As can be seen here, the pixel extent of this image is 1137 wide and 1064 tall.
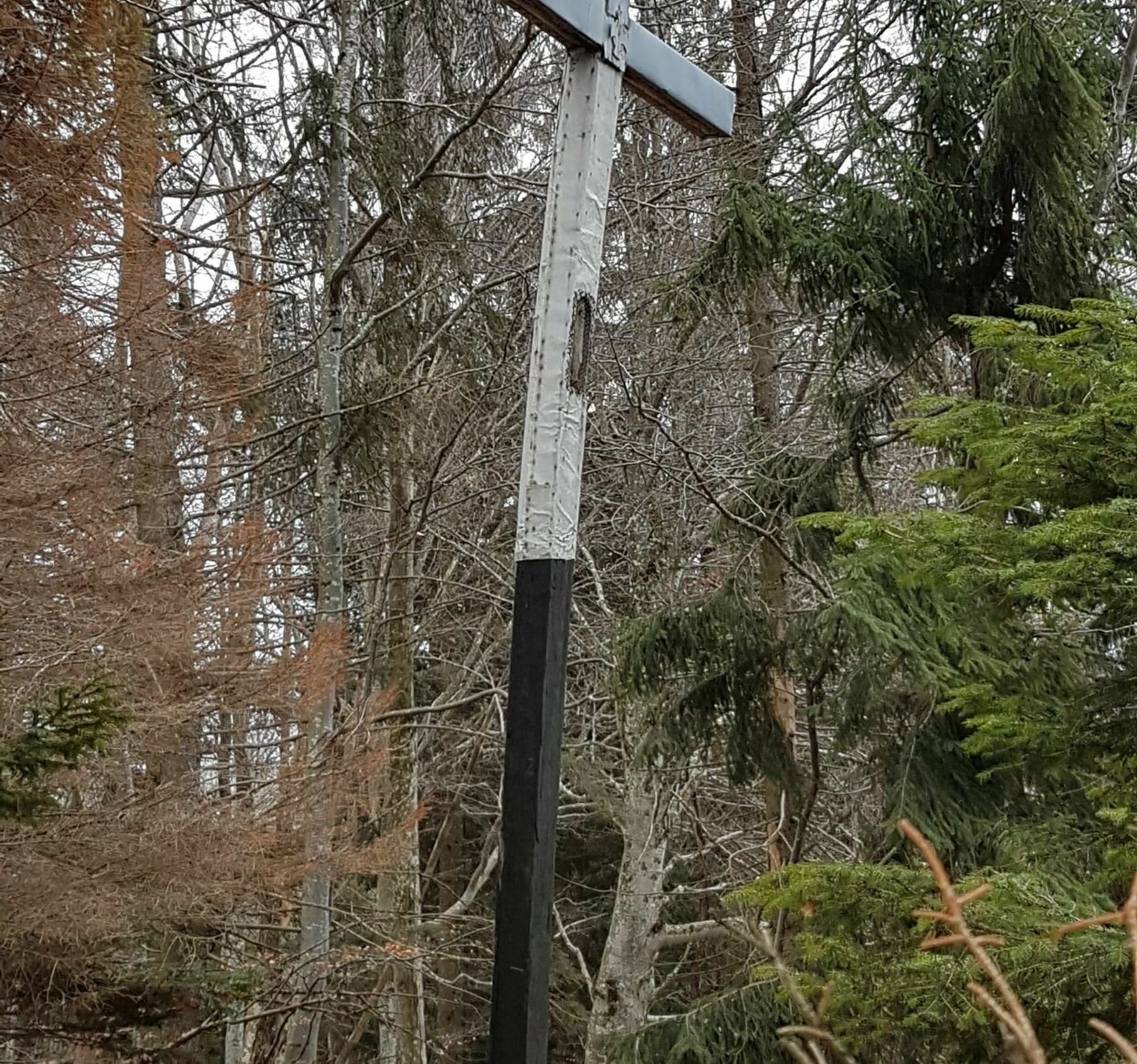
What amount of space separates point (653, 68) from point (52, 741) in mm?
2386

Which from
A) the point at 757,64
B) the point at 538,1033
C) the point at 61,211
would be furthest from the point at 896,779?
the point at 757,64

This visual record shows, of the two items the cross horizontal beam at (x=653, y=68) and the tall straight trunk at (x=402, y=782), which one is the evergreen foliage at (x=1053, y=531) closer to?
the cross horizontal beam at (x=653, y=68)

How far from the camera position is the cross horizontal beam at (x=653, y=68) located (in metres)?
2.43

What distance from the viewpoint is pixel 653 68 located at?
274cm

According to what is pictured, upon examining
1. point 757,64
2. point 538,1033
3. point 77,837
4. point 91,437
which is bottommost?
point 77,837

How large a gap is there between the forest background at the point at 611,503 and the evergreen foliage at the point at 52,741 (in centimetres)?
1

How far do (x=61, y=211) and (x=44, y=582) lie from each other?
1.49 meters

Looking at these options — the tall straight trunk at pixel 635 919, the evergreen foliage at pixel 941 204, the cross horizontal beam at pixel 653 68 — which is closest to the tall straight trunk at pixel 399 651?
the tall straight trunk at pixel 635 919

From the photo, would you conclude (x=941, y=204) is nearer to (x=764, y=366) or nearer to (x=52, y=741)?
(x=764, y=366)

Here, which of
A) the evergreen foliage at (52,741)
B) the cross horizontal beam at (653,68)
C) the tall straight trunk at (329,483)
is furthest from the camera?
the tall straight trunk at (329,483)

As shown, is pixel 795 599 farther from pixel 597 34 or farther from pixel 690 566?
pixel 597 34

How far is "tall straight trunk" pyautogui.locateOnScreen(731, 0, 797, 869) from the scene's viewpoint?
5.47 metres

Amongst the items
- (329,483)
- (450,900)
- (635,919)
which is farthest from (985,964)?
(450,900)

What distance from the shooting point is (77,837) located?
4375 millimetres
